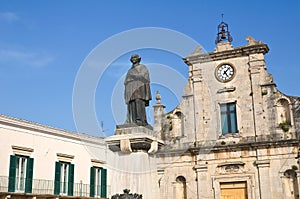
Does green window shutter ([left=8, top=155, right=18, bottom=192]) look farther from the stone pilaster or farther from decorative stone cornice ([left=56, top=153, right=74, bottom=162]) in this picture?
the stone pilaster

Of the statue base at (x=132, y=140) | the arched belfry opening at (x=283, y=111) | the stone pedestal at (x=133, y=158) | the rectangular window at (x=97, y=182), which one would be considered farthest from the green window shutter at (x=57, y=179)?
the arched belfry opening at (x=283, y=111)

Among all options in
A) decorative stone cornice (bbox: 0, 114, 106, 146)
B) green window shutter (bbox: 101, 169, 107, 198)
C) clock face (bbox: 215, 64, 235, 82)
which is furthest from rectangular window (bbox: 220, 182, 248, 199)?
decorative stone cornice (bbox: 0, 114, 106, 146)

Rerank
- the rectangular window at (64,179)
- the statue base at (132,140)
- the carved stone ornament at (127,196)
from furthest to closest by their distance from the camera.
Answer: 1. the rectangular window at (64,179)
2. the statue base at (132,140)
3. the carved stone ornament at (127,196)

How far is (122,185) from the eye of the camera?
8797 mm

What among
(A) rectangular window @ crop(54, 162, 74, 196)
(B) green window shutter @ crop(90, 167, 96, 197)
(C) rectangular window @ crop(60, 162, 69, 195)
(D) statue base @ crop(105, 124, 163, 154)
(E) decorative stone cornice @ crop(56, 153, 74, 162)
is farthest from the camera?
(B) green window shutter @ crop(90, 167, 96, 197)

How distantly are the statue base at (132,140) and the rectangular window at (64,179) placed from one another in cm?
1083

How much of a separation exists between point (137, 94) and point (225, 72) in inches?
564

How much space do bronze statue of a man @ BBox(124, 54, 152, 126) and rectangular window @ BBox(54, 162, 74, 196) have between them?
1078cm

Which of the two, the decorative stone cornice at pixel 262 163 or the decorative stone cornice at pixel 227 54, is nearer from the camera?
the decorative stone cornice at pixel 262 163

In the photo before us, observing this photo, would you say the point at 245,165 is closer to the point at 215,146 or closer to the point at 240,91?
the point at 215,146

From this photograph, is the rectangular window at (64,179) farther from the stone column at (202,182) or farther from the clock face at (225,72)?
the clock face at (225,72)

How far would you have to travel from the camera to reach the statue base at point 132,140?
877cm

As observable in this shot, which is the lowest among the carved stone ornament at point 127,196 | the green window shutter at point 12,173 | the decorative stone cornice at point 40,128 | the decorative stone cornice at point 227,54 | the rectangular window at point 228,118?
the carved stone ornament at point 127,196

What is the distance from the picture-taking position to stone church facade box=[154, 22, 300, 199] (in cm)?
2050
